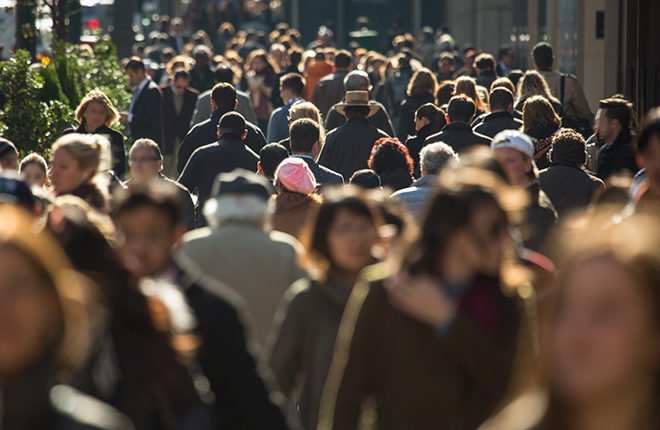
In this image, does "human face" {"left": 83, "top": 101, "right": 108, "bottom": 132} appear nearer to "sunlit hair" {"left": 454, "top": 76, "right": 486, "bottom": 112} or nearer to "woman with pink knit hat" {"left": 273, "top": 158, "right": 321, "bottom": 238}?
"woman with pink knit hat" {"left": 273, "top": 158, "right": 321, "bottom": 238}

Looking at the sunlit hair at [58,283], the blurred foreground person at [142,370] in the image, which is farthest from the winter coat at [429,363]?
the sunlit hair at [58,283]

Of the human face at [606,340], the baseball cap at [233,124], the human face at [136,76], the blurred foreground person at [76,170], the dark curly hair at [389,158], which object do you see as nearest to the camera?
the human face at [606,340]

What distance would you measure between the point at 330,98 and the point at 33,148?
Answer: 445 centimetres

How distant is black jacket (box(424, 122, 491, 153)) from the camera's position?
9.46 metres

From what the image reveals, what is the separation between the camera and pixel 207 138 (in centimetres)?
1104

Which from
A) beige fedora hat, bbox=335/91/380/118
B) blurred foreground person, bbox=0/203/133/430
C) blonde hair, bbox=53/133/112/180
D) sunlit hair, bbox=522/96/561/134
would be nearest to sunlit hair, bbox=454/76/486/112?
beige fedora hat, bbox=335/91/380/118

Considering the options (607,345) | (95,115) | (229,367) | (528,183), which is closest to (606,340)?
(607,345)

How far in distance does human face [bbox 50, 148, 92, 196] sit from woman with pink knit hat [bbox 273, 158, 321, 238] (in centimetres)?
126

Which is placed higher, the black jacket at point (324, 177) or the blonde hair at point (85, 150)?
the blonde hair at point (85, 150)

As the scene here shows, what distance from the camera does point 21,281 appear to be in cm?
205

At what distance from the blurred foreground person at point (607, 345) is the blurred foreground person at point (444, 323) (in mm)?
1354

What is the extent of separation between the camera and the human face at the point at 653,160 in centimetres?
472

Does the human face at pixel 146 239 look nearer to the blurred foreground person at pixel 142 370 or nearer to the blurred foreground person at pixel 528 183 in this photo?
the blurred foreground person at pixel 142 370

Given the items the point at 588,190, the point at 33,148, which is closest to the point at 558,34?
the point at 33,148
